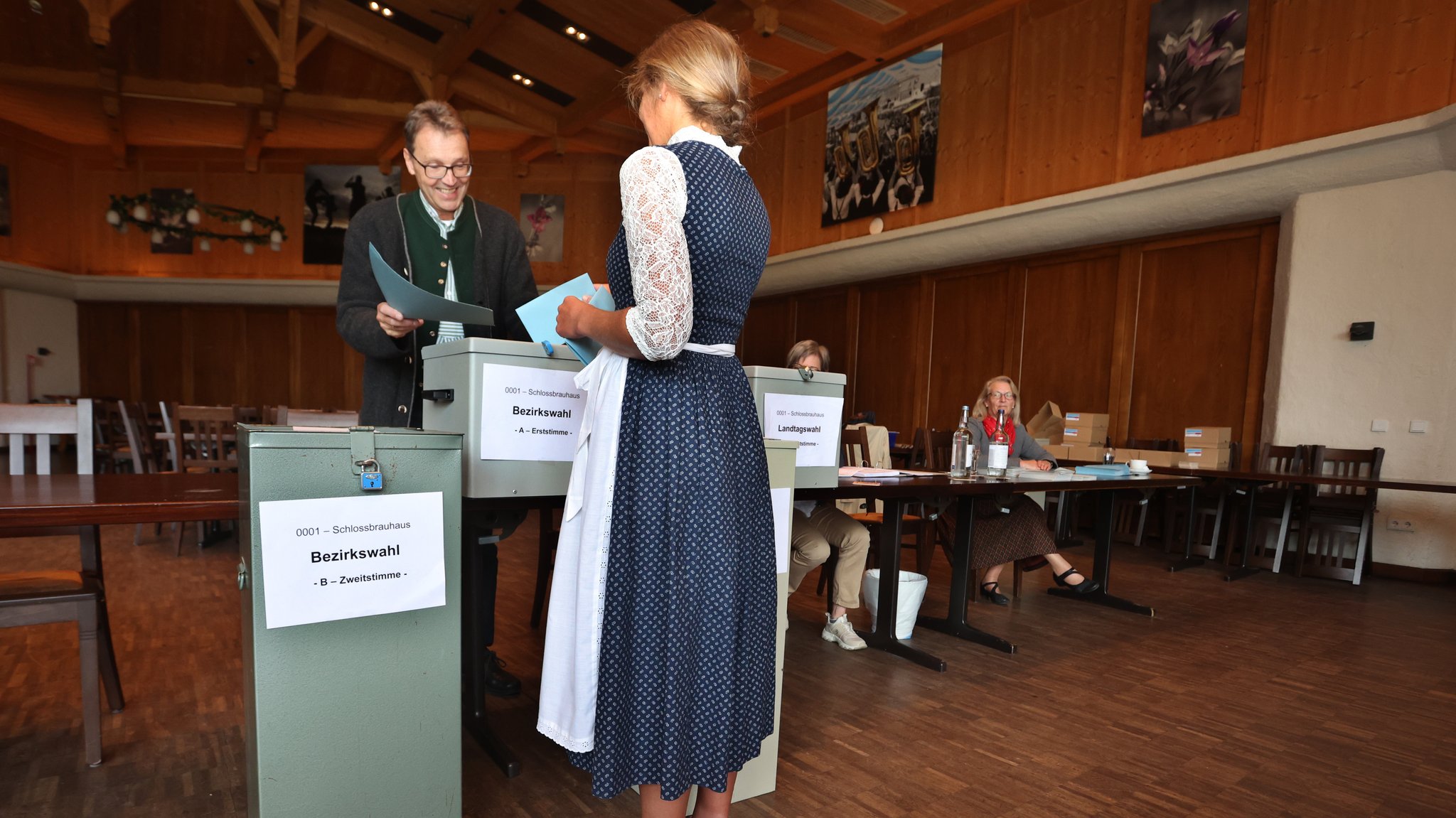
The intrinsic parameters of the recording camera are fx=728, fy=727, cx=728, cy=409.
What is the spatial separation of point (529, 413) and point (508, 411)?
0.05 metres

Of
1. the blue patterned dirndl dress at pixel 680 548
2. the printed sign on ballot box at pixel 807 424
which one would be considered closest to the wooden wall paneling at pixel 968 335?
the printed sign on ballot box at pixel 807 424

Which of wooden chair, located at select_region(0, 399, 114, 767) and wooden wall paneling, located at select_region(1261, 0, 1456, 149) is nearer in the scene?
wooden chair, located at select_region(0, 399, 114, 767)

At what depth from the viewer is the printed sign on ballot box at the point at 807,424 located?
1.95m

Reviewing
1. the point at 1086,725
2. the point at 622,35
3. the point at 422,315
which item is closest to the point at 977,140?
the point at 622,35

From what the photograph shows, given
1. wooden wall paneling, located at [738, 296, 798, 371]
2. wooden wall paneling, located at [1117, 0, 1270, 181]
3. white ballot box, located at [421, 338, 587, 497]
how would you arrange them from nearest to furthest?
1. white ballot box, located at [421, 338, 587, 497]
2. wooden wall paneling, located at [1117, 0, 1270, 181]
3. wooden wall paneling, located at [738, 296, 798, 371]

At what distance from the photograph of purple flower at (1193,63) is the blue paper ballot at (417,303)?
639 centimetres

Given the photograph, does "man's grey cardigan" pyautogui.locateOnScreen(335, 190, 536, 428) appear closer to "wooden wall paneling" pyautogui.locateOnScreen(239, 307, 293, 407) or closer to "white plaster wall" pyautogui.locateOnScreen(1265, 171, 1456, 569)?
"white plaster wall" pyautogui.locateOnScreen(1265, 171, 1456, 569)

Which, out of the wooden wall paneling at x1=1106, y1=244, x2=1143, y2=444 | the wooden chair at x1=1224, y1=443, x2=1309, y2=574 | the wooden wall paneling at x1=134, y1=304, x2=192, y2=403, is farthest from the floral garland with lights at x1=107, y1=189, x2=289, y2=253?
the wooden chair at x1=1224, y1=443, x2=1309, y2=574

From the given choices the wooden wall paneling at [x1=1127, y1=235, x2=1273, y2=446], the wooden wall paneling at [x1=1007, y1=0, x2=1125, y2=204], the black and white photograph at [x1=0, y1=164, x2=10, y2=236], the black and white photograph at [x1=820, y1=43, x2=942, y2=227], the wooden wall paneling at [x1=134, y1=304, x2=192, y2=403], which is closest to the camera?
the wooden wall paneling at [x1=1127, y1=235, x2=1273, y2=446]

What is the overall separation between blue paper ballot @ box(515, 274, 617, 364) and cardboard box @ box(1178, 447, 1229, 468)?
5.16 metres

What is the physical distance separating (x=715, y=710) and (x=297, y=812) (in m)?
0.72

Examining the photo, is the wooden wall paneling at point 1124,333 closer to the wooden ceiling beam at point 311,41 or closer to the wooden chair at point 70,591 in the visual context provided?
the wooden chair at point 70,591

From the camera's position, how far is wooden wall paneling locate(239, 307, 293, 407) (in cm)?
1266

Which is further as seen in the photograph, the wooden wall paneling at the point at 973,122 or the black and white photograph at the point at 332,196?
the black and white photograph at the point at 332,196
